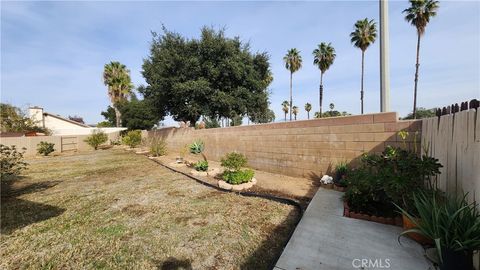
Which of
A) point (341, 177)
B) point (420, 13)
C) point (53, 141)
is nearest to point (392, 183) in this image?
point (341, 177)

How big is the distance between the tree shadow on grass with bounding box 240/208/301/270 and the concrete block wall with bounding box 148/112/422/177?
9.35 ft

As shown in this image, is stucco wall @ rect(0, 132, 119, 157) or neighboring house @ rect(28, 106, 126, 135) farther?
neighboring house @ rect(28, 106, 126, 135)

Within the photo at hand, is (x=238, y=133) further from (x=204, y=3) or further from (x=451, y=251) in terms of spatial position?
(x=451, y=251)

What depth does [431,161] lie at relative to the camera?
292cm

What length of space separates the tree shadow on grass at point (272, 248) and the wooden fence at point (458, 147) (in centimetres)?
219

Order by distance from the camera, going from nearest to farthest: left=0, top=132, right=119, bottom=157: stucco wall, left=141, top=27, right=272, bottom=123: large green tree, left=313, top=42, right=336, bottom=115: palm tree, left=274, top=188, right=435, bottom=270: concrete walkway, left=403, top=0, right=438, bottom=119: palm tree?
left=274, top=188, right=435, bottom=270: concrete walkway < left=141, top=27, right=272, bottom=123: large green tree < left=0, top=132, right=119, bottom=157: stucco wall < left=403, top=0, right=438, bottom=119: palm tree < left=313, top=42, right=336, bottom=115: palm tree

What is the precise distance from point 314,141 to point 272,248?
4.24m

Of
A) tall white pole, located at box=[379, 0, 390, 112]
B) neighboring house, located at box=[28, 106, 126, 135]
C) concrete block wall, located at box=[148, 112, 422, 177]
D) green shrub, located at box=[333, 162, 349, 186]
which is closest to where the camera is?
concrete block wall, located at box=[148, 112, 422, 177]

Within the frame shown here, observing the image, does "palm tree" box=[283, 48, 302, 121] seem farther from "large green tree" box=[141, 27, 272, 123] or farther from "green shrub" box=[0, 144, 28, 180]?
"green shrub" box=[0, 144, 28, 180]

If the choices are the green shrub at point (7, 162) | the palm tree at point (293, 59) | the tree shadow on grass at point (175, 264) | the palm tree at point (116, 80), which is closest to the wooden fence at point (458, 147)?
the tree shadow on grass at point (175, 264)

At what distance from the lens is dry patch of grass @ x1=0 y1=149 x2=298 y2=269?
284 centimetres

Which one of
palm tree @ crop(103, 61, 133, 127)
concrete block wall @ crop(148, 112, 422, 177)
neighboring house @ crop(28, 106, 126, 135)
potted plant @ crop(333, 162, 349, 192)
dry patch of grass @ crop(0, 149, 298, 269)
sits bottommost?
dry patch of grass @ crop(0, 149, 298, 269)

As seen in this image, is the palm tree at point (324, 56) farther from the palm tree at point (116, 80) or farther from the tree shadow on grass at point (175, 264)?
the tree shadow on grass at point (175, 264)

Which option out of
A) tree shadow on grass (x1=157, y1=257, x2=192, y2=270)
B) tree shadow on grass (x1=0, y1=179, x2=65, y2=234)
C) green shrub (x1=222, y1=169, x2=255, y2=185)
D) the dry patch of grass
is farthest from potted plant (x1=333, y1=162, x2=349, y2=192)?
tree shadow on grass (x1=0, y1=179, x2=65, y2=234)
